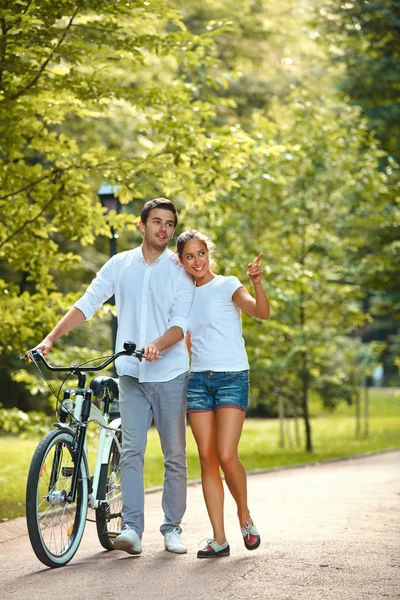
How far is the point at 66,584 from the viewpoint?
5.29 m

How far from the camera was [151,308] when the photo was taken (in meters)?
6.26

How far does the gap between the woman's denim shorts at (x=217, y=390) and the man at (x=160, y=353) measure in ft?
0.37

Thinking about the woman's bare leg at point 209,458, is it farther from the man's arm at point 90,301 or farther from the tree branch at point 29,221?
the tree branch at point 29,221

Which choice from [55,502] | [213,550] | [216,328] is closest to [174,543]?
[213,550]

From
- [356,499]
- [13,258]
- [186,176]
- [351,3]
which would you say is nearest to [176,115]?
[186,176]

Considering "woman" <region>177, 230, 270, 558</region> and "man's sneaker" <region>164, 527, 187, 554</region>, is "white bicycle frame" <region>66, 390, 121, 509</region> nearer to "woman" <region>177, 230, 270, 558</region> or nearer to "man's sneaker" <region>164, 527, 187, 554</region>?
"man's sneaker" <region>164, 527, 187, 554</region>

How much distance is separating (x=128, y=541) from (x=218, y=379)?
42.0 inches

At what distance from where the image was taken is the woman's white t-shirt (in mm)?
6129

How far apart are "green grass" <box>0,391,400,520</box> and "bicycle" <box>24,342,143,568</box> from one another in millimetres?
2425

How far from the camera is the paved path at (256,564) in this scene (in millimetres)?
5098

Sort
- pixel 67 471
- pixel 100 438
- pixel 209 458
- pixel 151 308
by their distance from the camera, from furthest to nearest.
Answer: pixel 100 438 → pixel 151 308 → pixel 209 458 → pixel 67 471

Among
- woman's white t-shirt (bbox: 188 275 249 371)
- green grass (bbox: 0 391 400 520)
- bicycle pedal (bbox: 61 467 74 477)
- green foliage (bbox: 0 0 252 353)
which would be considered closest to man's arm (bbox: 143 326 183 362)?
woman's white t-shirt (bbox: 188 275 249 371)

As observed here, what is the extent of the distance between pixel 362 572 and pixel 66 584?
1.59 m

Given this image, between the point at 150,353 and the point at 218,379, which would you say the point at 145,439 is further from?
the point at 150,353
